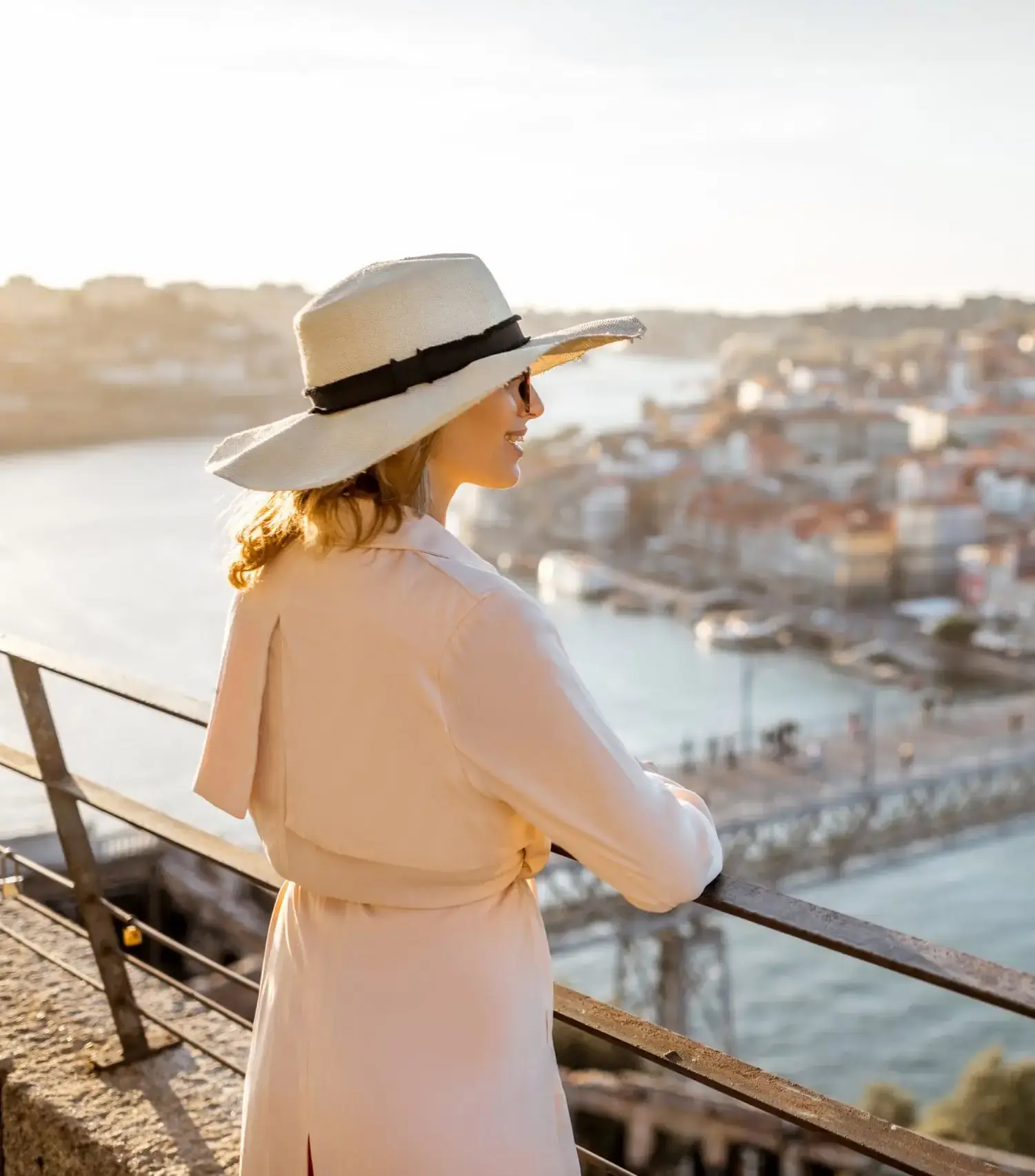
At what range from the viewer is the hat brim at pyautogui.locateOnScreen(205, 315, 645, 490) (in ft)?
1.87

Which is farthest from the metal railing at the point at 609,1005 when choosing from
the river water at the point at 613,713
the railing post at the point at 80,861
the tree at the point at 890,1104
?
the tree at the point at 890,1104

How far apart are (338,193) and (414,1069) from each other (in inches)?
1298

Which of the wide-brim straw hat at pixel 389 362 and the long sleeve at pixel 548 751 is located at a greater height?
the wide-brim straw hat at pixel 389 362

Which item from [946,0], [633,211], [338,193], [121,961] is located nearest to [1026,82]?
[946,0]

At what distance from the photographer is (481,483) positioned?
62 cm

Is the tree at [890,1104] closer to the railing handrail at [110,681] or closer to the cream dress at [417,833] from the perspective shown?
the railing handrail at [110,681]

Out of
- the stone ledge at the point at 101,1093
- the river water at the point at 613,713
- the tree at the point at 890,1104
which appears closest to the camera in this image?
the stone ledge at the point at 101,1093

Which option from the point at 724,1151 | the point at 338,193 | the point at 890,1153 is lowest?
the point at 724,1151

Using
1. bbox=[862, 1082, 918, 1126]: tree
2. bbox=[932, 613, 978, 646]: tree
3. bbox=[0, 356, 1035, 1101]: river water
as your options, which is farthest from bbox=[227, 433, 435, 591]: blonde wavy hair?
bbox=[932, 613, 978, 646]: tree

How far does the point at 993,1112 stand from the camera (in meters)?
13.8

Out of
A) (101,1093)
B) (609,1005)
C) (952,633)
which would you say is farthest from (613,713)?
(609,1005)

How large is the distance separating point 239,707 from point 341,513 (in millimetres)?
112

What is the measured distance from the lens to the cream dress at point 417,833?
1.77 ft

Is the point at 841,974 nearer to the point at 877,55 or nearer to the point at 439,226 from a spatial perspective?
the point at 439,226
